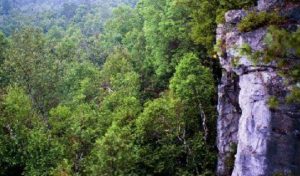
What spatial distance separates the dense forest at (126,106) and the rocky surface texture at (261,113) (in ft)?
14.1

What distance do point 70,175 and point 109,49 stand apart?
39.0 meters

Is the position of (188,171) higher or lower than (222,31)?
lower

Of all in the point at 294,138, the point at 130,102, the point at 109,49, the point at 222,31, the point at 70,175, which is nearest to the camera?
the point at 294,138

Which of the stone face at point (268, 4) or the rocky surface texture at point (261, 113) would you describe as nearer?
the rocky surface texture at point (261, 113)

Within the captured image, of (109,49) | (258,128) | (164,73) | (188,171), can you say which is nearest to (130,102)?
(164,73)

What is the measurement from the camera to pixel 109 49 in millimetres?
65062

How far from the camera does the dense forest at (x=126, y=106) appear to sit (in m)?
28.1

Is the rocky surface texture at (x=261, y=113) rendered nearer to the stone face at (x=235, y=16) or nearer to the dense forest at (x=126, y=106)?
the stone face at (x=235, y=16)

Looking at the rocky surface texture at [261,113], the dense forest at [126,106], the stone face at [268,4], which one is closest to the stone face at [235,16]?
the rocky surface texture at [261,113]

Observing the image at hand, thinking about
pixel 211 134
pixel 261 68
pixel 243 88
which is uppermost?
pixel 261 68

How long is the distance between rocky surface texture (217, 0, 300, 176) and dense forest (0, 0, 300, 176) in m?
4.31

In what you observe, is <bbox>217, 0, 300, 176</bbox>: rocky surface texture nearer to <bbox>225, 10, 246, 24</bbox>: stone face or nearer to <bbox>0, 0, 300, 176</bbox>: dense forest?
<bbox>225, 10, 246, 24</bbox>: stone face

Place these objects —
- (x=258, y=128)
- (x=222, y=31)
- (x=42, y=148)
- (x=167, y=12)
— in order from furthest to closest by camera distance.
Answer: (x=167, y=12), (x=42, y=148), (x=222, y=31), (x=258, y=128)

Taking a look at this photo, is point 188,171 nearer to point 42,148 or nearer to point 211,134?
point 211,134
